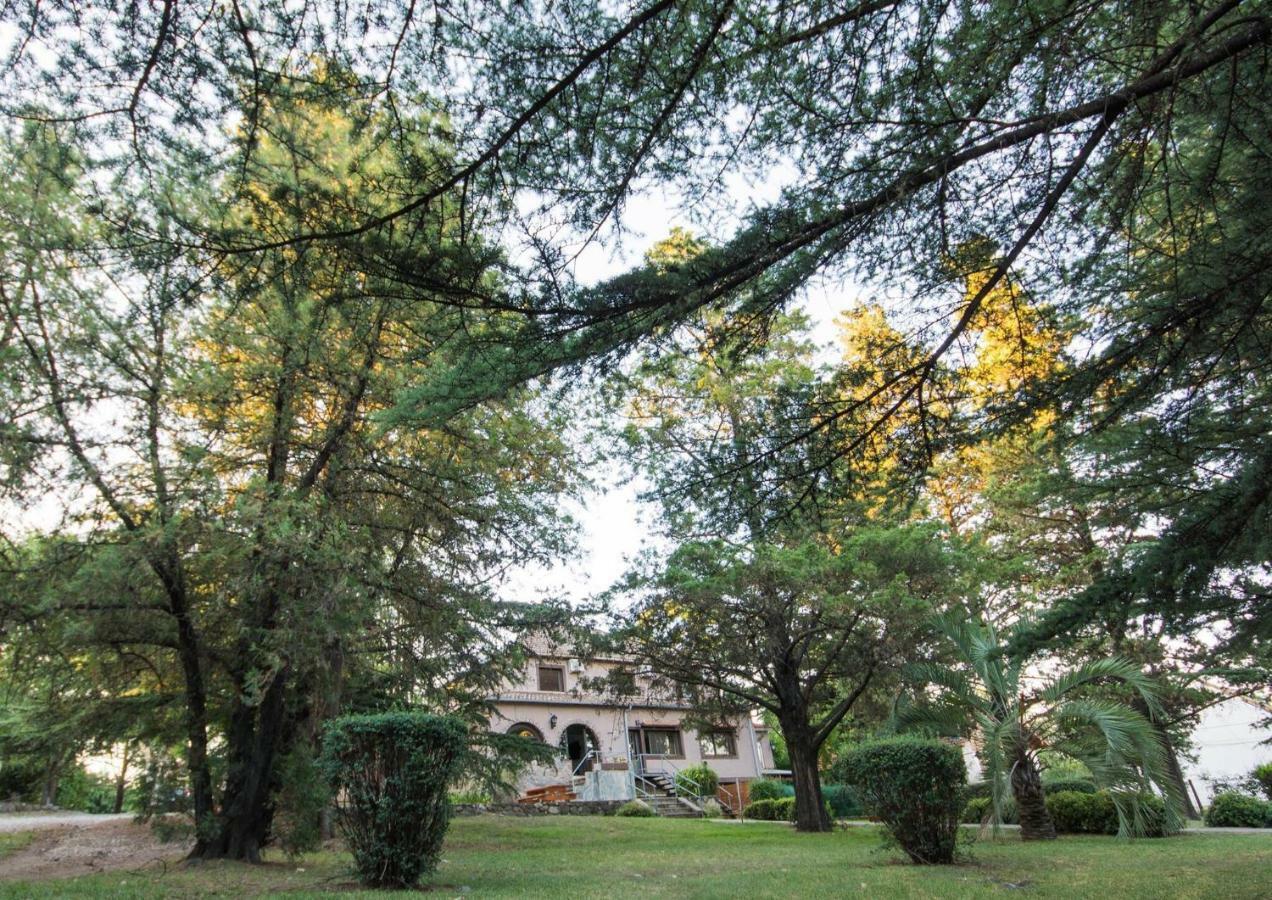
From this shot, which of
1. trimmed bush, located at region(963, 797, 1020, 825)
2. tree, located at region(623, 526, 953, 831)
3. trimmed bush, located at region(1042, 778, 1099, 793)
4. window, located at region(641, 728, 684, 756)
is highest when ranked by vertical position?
tree, located at region(623, 526, 953, 831)

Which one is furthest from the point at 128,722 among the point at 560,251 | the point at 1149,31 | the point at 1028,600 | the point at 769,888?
the point at 1028,600

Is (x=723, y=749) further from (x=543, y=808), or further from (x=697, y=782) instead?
(x=543, y=808)

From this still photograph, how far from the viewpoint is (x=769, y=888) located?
Answer: 21.4ft

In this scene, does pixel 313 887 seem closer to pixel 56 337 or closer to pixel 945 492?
pixel 56 337

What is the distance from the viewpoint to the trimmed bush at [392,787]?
641 cm

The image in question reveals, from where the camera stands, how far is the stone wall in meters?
18.7

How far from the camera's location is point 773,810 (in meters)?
21.1

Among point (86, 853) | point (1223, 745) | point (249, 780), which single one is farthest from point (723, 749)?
point (249, 780)

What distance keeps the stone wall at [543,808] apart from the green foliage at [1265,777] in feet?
52.5

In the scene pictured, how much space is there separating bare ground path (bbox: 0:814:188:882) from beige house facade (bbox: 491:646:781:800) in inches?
469

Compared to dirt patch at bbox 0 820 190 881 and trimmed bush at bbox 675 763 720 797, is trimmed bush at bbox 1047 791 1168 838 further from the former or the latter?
trimmed bush at bbox 675 763 720 797

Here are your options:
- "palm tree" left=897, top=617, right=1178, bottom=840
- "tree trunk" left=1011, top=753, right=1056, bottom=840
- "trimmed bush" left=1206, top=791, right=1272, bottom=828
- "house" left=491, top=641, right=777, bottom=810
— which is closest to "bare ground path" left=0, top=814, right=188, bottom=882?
"house" left=491, top=641, right=777, bottom=810

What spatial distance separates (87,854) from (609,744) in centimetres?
2310

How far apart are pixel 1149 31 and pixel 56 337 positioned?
34.9 ft
